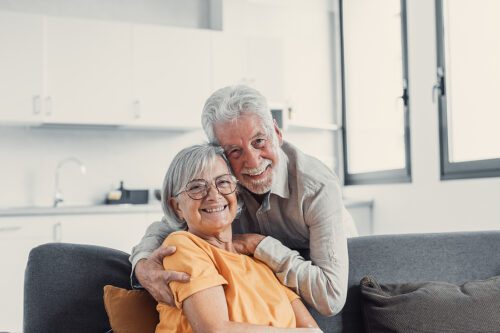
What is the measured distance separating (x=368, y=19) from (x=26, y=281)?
13.3 feet

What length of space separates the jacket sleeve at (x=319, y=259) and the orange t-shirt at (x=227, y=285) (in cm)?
6

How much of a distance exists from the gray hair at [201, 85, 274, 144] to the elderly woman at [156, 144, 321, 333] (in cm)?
12

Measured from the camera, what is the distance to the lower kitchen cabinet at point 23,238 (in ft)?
12.1

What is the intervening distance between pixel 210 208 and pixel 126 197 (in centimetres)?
296

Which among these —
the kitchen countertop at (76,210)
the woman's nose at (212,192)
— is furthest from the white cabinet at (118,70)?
the woman's nose at (212,192)

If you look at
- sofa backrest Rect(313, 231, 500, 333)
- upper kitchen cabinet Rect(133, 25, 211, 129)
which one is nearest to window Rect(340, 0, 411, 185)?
upper kitchen cabinet Rect(133, 25, 211, 129)

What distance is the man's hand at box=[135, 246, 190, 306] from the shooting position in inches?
60.0

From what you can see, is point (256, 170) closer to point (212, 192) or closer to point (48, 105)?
point (212, 192)

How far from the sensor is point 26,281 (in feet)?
5.81

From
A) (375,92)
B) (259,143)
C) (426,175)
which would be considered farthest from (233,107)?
(375,92)

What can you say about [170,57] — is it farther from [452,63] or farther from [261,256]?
[261,256]

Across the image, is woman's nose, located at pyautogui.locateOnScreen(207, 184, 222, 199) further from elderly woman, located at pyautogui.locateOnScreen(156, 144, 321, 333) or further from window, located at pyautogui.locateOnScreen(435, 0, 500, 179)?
window, located at pyautogui.locateOnScreen(435, 0, 500, 179)

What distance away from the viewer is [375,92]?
4984mm

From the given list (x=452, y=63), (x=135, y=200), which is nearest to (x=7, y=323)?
A: (x=135, y=200)
